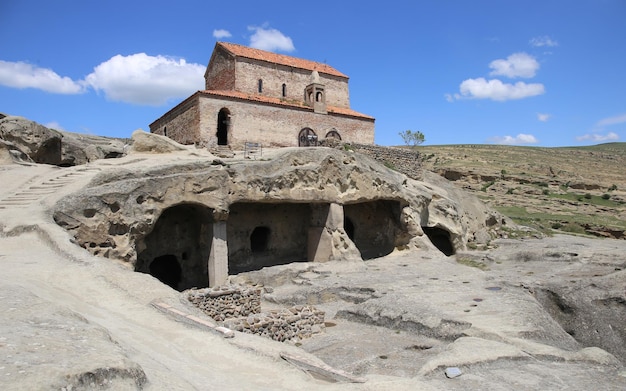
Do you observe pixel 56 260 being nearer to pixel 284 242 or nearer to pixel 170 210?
pixel 170 210

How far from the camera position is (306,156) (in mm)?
15844

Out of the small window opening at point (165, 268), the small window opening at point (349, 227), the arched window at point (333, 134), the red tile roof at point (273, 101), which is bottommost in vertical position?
the small window opening at point (165, 268)

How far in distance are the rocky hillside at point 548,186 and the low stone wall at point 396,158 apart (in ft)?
29.3

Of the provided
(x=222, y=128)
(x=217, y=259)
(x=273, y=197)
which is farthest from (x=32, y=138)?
(x=273, y=197)

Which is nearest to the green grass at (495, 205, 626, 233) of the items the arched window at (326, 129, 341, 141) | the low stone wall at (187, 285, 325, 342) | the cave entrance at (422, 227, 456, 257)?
the cave entrance at (422, 227, 456, 257)

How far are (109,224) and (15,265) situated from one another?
4.15 metres

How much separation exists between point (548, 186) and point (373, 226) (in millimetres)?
26621

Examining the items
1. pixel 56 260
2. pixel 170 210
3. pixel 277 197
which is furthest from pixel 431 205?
pixel 56 260

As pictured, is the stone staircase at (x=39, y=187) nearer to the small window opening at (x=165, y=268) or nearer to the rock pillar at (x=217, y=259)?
the rock pillar at (x=217, y=259)

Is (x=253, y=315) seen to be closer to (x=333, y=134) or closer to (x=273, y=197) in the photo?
(x=273, y=197)

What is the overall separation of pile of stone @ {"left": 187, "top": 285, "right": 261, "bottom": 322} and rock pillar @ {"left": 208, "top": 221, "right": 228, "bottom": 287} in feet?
11.1

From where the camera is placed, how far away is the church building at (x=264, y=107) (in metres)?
23.8

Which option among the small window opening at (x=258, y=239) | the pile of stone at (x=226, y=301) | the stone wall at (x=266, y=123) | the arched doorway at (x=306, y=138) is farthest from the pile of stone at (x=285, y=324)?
the arched doorway at (x=306, y=138)

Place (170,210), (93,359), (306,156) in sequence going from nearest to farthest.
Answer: (93,359)
(170,210)
(306,156)
